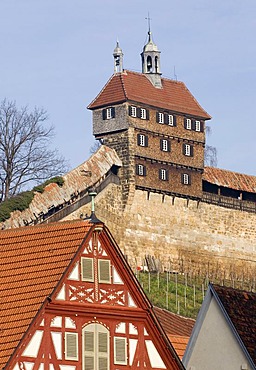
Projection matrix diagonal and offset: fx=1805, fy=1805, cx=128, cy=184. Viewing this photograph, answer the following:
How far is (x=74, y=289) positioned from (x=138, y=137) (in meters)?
51.5

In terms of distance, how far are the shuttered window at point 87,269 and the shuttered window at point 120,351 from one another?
1.18 meters

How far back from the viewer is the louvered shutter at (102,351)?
30.1 m

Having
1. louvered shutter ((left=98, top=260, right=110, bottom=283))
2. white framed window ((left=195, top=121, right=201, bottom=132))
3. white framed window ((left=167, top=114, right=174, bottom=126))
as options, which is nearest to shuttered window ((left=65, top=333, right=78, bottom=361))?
louvered shutter ((left=98, top=260, right=110, bottom=283))

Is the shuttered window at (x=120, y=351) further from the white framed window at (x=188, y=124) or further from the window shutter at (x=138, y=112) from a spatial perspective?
the white framed window at (x=188, y=124)

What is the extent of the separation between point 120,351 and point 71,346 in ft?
3.29

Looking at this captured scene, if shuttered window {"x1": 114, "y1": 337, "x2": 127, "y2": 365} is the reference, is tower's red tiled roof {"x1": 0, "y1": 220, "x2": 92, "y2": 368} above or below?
above

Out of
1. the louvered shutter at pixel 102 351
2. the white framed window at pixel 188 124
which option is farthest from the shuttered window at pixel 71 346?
the white framed window at pixel 188 124

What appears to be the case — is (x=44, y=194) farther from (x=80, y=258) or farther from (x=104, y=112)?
(x=80, y=258)

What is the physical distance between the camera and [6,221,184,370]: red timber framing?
29.5 meters

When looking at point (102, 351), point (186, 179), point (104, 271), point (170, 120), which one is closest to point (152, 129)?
point (170, 120)

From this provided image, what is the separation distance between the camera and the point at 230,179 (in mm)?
87875

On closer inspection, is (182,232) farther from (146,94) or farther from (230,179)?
(146,94)

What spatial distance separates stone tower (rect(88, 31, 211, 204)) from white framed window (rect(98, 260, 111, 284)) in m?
49.7

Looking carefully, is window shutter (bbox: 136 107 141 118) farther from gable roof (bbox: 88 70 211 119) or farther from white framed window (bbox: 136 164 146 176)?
white framed window (bbox: 136 164 146 176)
